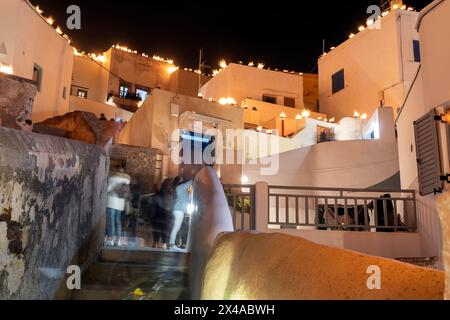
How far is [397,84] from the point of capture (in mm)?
24547

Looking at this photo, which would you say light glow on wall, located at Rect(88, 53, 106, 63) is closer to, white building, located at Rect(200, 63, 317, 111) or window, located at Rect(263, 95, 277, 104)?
white building, located at Rect(200, 63, 317, 111)

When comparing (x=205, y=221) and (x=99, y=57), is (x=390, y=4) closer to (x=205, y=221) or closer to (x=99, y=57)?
(x=99, y=57)

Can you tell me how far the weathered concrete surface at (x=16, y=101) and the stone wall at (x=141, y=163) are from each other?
4841 millimetres

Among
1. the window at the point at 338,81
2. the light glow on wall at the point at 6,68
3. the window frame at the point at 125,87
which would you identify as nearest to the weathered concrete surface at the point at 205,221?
the light glow on wall at the point at 6,68

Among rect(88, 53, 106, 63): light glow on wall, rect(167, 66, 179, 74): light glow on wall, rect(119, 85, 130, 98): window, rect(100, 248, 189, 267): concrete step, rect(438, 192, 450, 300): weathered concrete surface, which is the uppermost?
rect(167, 66, 179, 74): light glow on wall

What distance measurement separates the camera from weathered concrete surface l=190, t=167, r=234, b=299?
5.80 m

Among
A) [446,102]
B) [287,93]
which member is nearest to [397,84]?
[287,93]

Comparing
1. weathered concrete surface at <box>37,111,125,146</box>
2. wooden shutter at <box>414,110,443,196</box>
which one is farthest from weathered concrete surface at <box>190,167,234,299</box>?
weathered concrete surface at <box>37,111,125,146</box>

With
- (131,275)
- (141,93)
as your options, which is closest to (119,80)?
(141,93)

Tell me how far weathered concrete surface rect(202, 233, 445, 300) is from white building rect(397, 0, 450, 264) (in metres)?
4.58

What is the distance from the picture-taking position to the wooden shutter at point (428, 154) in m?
7.77

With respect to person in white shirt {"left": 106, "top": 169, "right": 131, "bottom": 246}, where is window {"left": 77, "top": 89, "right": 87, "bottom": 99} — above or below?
above

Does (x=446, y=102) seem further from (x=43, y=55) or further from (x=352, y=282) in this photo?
(x=43, y=55)

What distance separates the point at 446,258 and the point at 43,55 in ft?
71.9
